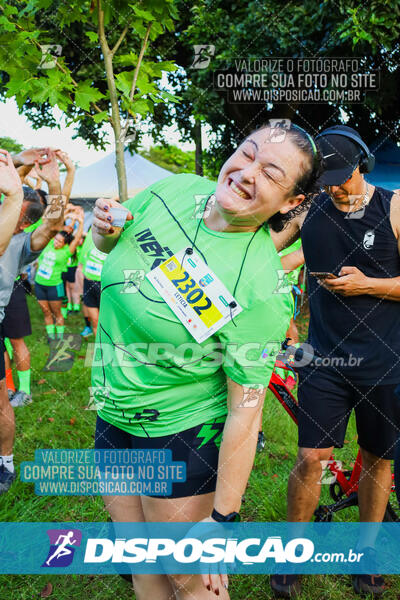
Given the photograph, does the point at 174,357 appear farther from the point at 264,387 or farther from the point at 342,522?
the point at 342,522

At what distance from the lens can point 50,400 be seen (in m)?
4.71

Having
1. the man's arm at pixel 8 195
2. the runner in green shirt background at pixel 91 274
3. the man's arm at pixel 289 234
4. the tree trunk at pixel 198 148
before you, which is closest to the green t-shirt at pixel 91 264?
the runner in green shirt background at pixel 91 274

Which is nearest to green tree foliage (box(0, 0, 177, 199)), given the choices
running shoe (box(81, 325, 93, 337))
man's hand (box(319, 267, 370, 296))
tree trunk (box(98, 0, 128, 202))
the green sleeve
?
tree trunk (box(98, 0, 128, 202))

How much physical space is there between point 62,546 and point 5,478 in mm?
789

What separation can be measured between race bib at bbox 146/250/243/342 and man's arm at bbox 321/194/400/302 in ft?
2.95

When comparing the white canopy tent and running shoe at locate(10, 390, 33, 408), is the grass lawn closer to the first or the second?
running shoe at locate(10, 390, 33, 408)

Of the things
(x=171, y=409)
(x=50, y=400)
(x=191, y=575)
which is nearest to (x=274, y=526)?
(x=191, y=575)

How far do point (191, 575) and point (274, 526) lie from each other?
1.44 metres

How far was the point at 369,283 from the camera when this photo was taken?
2.25 m

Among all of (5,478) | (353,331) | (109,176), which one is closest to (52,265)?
(5,478)

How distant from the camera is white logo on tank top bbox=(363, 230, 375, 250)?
2287mm

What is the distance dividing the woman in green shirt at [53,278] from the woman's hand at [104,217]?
5415 millimetres

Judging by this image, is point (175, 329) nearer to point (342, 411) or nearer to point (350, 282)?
point (350, 282)

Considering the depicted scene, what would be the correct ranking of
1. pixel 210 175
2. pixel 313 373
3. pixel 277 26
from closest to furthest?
pixel 313 373 → pixel 277 26 → pixel 210 175
